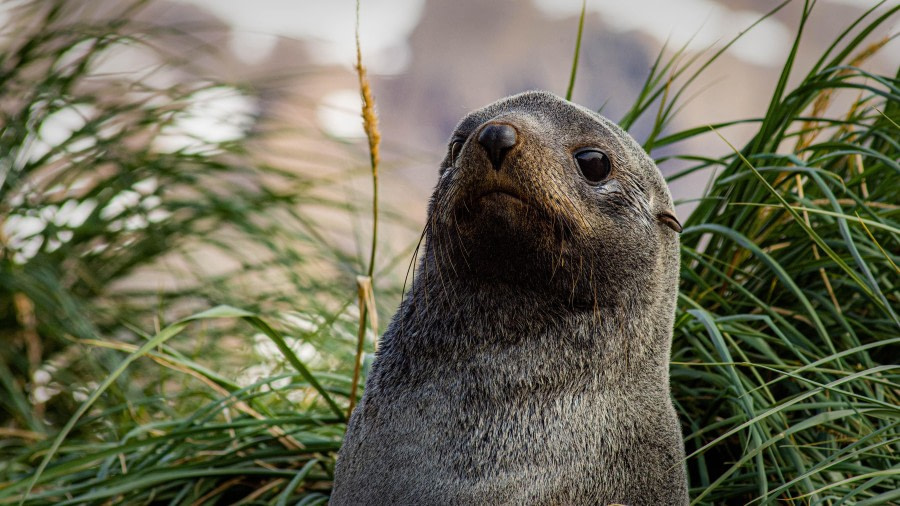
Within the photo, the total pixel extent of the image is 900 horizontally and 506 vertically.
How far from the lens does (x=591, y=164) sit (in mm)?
2271

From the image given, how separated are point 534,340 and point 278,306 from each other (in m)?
3.15

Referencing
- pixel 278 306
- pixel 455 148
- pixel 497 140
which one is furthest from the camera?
pixel 278 306

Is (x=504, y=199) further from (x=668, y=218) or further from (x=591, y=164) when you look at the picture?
(x=668, y=218)

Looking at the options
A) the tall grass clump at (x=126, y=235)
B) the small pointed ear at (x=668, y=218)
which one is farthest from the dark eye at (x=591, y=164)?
the tall grass clump at (x=126, y=235)

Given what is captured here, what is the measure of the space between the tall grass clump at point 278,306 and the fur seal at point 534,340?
0.78ft

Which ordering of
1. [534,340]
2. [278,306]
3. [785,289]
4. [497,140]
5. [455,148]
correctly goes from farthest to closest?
[278,306], [785,289], [455,148], [534,340], [497,140]

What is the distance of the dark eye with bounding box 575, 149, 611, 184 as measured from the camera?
227 cm

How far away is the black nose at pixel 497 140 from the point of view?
81.0 inches

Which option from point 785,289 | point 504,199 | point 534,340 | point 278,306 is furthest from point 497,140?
point 278,306

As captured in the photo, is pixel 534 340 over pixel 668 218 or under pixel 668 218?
under

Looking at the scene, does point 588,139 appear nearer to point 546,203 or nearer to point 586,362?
point 546,203

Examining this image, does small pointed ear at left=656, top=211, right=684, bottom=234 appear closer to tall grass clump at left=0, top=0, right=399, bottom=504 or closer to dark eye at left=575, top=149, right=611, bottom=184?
dark eye at left=575, top=149, right=611, bottom=184

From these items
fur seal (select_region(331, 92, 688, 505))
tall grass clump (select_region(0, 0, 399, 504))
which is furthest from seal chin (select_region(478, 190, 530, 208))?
tall grass clump (select_region(0, 0, 399, 504))

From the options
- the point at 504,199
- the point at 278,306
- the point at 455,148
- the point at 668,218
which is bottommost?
the point at 504,199
